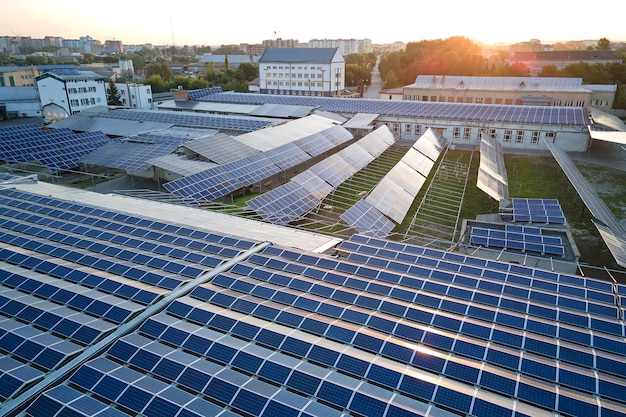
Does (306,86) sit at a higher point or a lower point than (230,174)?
higher

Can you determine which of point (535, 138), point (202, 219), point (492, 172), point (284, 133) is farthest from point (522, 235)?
point (535, 138)

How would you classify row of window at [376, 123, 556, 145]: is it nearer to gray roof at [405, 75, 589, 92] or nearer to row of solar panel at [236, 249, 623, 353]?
gray roof at [405, 75, 589, 92]

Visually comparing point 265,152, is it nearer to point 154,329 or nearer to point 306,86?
point 154,329

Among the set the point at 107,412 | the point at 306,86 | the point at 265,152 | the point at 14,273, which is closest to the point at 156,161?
the point at 265,152

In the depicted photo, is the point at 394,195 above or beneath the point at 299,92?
beneath

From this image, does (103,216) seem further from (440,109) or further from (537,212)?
Result: (440,109)

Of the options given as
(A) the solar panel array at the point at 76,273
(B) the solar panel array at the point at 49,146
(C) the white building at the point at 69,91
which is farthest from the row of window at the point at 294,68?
(A) the solar panel array at the point at 76,273
